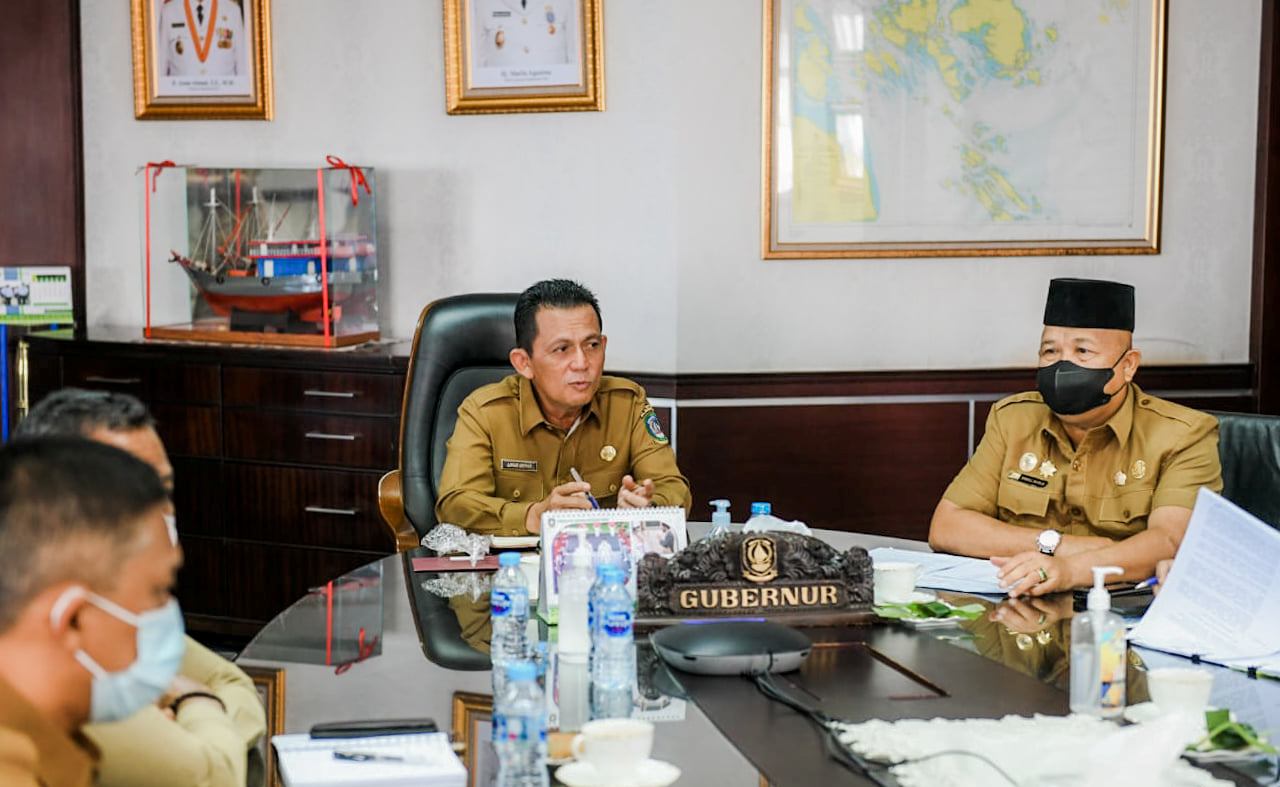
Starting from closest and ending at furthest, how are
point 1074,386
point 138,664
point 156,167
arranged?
point 138,664 < point 1074,386 < point 156,167

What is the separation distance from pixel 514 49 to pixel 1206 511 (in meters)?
3.01

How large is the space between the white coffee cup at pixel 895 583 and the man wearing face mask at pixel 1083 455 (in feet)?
1.39

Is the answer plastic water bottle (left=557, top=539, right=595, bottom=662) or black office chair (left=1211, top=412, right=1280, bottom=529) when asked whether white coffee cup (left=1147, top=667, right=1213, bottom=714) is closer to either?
plastic water bottle (left=557, top=539, right=595, bottom=662)

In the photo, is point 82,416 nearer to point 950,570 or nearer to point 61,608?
point 61,608

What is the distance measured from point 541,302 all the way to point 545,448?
329 mm

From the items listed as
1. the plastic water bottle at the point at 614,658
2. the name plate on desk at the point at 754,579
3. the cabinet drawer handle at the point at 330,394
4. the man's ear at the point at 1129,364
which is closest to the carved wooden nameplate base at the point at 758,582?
the name plate on desk at the point at 754,579

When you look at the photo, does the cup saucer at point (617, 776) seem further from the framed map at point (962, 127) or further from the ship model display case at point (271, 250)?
the ship model display case at point (271, 250)

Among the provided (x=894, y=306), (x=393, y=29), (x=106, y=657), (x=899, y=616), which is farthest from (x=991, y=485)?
(x=393, y=29)

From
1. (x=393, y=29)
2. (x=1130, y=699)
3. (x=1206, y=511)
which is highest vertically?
(x=393, y=29)

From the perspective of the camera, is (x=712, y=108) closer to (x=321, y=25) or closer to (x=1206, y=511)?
(x=321, y=25)

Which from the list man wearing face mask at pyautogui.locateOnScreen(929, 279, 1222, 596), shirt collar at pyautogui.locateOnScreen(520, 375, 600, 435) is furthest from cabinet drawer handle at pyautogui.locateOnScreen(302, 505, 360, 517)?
man wearing face mask at pyautogui.locateOnScreen(929, 279, 1222, 596)

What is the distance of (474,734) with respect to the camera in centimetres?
179

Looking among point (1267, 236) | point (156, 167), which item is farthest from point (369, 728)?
point (1267, 236)

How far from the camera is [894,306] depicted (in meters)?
4.59
